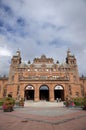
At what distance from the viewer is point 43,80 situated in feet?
162

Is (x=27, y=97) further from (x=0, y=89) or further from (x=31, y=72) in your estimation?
(x=0, y=89)

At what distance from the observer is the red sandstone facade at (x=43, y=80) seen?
49.0 m

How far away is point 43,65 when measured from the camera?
192ft

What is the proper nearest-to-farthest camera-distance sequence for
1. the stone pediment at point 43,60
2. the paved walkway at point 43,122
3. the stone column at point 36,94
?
the paved walkway at point 43,122
the stone column at point 36,94
the stone pediment at point 43,60

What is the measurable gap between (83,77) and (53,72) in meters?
18.5

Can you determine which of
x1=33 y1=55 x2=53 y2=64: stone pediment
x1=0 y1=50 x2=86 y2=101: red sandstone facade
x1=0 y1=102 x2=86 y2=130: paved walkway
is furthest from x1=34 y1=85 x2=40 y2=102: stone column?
x1=0 y1=102 x2=86 y2=130: paved walkway

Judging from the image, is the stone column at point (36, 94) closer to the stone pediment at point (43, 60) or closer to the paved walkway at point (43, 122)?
the stone pediment at point (43, 60)

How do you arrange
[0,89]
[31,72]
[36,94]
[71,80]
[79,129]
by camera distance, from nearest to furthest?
→ [79,129] → [36,94] → [71,80] → [31,72] → [0,89]

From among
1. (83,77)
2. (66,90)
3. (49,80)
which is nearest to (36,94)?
(49,80)

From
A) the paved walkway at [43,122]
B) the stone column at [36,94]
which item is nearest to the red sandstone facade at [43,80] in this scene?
the stone column at [36,94]

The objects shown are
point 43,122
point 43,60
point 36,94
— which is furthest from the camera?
point 43,60

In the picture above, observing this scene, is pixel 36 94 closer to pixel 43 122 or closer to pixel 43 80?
pixel 43 80

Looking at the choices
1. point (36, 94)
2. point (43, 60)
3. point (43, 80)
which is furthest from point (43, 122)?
point (43, 60)

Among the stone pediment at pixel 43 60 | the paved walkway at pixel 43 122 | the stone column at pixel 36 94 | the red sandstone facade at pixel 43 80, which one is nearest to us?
the paved walkway at pixel 43 122
